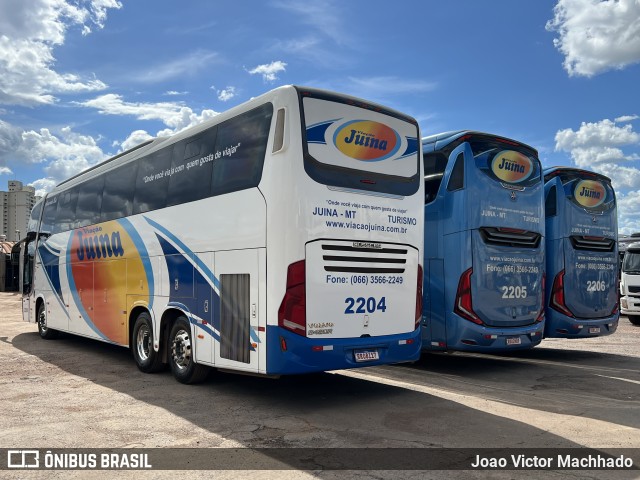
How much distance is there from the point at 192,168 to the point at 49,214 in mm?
7933

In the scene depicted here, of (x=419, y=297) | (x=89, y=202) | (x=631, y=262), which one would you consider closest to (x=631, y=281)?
(x=631, y=262)

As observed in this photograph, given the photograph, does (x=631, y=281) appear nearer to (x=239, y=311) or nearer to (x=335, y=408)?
(x=335, y=408)

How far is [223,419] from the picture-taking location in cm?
705

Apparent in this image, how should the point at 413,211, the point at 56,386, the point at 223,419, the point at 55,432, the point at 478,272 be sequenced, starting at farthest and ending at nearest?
1. the point at 478,272
2. the point at 56,386
3. the point at 413,211
4. the point at 223,419
5. the point at 55,432

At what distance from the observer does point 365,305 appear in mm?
7832

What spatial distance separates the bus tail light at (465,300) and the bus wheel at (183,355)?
4218mm

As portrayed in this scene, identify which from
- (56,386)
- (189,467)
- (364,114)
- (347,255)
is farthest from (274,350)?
(56,386)

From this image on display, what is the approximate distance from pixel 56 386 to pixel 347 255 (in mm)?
5181

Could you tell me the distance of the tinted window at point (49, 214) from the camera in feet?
49.1

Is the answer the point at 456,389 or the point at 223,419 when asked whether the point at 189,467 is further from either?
the point at 456,389

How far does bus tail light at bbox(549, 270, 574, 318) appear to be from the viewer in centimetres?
1202

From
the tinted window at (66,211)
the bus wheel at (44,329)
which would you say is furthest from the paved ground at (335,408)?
the bus wheel at (44,329)

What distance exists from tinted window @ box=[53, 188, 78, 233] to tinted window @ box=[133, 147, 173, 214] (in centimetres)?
368

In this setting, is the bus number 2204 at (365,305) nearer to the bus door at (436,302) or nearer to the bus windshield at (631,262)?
the bus door at (436,302)
